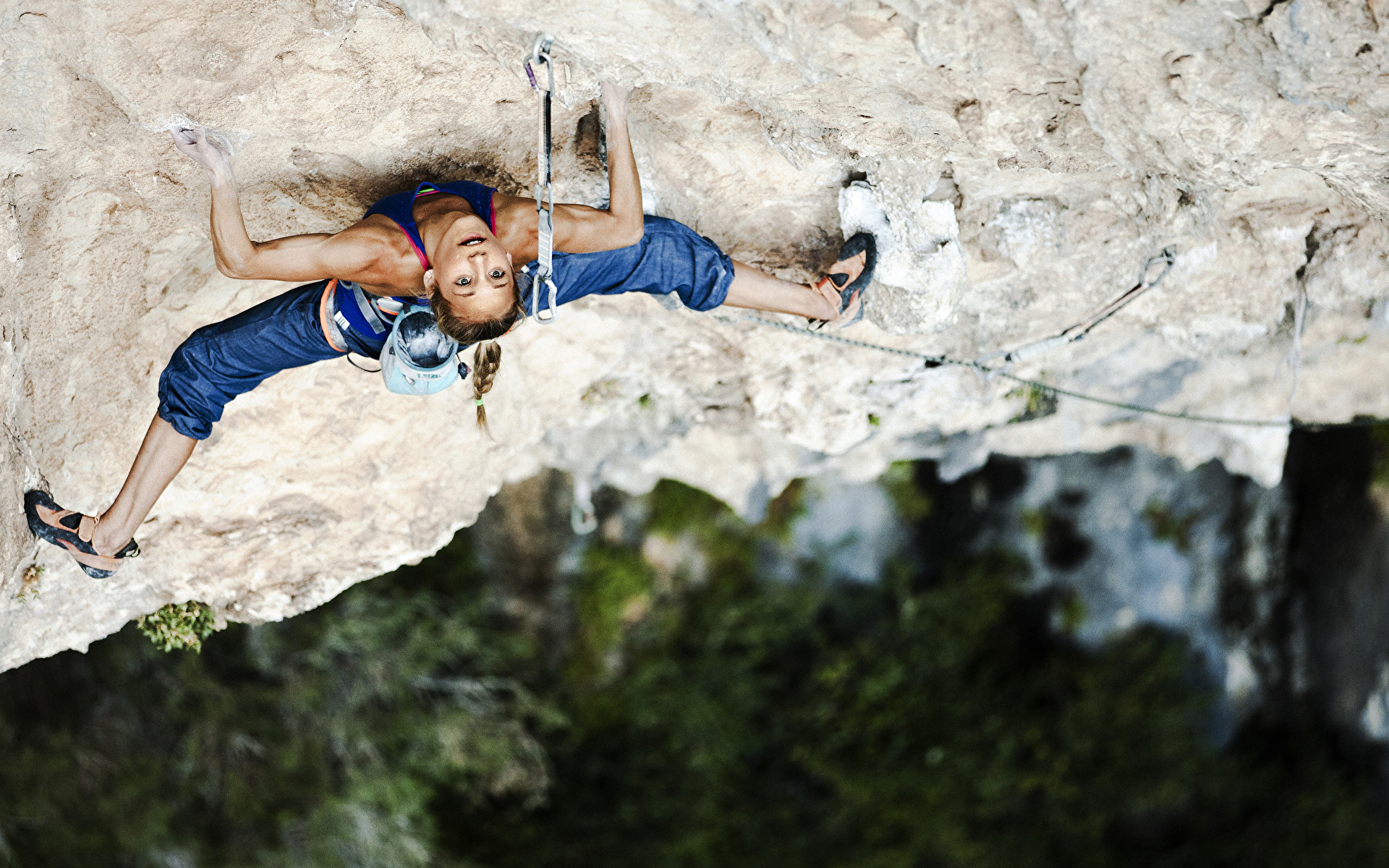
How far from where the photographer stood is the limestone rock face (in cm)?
255

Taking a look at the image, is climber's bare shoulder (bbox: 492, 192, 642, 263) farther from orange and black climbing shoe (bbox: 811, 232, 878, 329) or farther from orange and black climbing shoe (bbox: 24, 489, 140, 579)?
orange and black climbing shoe (bbox: 24, 489, 140, 579)

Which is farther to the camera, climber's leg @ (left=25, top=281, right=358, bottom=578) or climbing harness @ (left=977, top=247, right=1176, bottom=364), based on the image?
climbing harness @ (left=977, top=247, right=1176, bottom=364)

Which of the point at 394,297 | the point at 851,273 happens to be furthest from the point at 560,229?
the point at 851,273

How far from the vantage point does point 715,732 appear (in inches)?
335

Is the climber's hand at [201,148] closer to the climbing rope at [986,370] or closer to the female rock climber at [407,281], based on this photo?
the female rock climber at [407,281]

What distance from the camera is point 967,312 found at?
4.13 meters

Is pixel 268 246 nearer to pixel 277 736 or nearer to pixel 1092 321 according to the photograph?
pixel 1092 321

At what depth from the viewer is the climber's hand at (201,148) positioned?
266 cm

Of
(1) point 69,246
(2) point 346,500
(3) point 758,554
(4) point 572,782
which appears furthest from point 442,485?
(4) point 572,782

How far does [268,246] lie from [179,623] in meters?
2.35

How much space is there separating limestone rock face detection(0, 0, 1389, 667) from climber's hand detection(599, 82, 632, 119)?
0.05m

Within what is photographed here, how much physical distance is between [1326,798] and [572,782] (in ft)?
21.2

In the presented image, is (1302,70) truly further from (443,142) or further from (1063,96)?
(443,142)

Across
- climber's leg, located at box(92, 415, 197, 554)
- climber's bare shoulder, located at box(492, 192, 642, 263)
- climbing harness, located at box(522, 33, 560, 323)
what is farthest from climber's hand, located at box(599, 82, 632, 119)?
climber's leg, located at box(92, 415, 197, 554)
